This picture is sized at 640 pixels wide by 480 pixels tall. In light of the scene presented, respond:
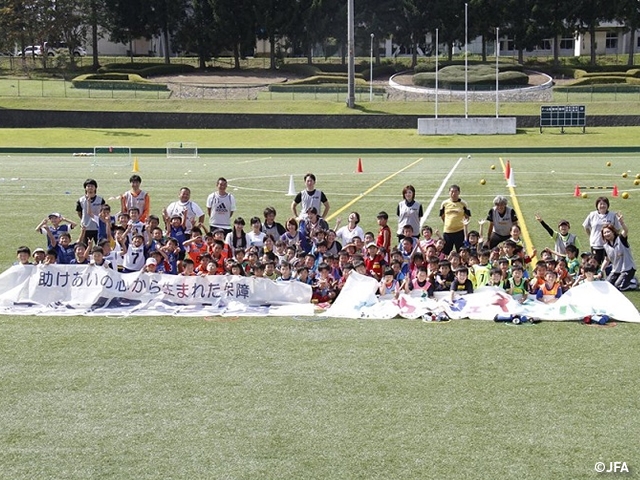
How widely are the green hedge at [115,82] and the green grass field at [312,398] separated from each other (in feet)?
204

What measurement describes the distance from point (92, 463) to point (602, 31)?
9607cm

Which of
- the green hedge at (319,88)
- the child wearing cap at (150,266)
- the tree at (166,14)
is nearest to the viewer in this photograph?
the child wearing cap at (150,266)

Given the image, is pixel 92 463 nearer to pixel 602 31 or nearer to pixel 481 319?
pixel 481 319

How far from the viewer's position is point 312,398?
7.99 metres

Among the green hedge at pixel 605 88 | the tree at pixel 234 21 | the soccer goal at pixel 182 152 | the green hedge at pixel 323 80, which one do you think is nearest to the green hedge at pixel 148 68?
the tree at pixel 234 21

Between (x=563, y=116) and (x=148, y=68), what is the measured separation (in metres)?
43.0

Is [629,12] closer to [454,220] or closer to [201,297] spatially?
[454,220]

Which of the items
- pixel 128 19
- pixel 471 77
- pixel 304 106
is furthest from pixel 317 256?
pixel 128 19

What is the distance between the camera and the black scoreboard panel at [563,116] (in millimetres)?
50438

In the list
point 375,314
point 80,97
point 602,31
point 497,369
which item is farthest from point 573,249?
point 602,31

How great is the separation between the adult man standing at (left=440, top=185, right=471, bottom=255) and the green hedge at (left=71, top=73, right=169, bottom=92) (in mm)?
58848

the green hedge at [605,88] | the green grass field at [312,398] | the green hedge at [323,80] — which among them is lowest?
the green grass field at [312,398]

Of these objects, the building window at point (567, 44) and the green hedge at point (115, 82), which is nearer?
the green hedge at point (115, 82)

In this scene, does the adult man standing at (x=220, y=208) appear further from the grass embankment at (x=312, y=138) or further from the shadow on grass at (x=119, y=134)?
the shadow on grass at (x=119, y=134)
